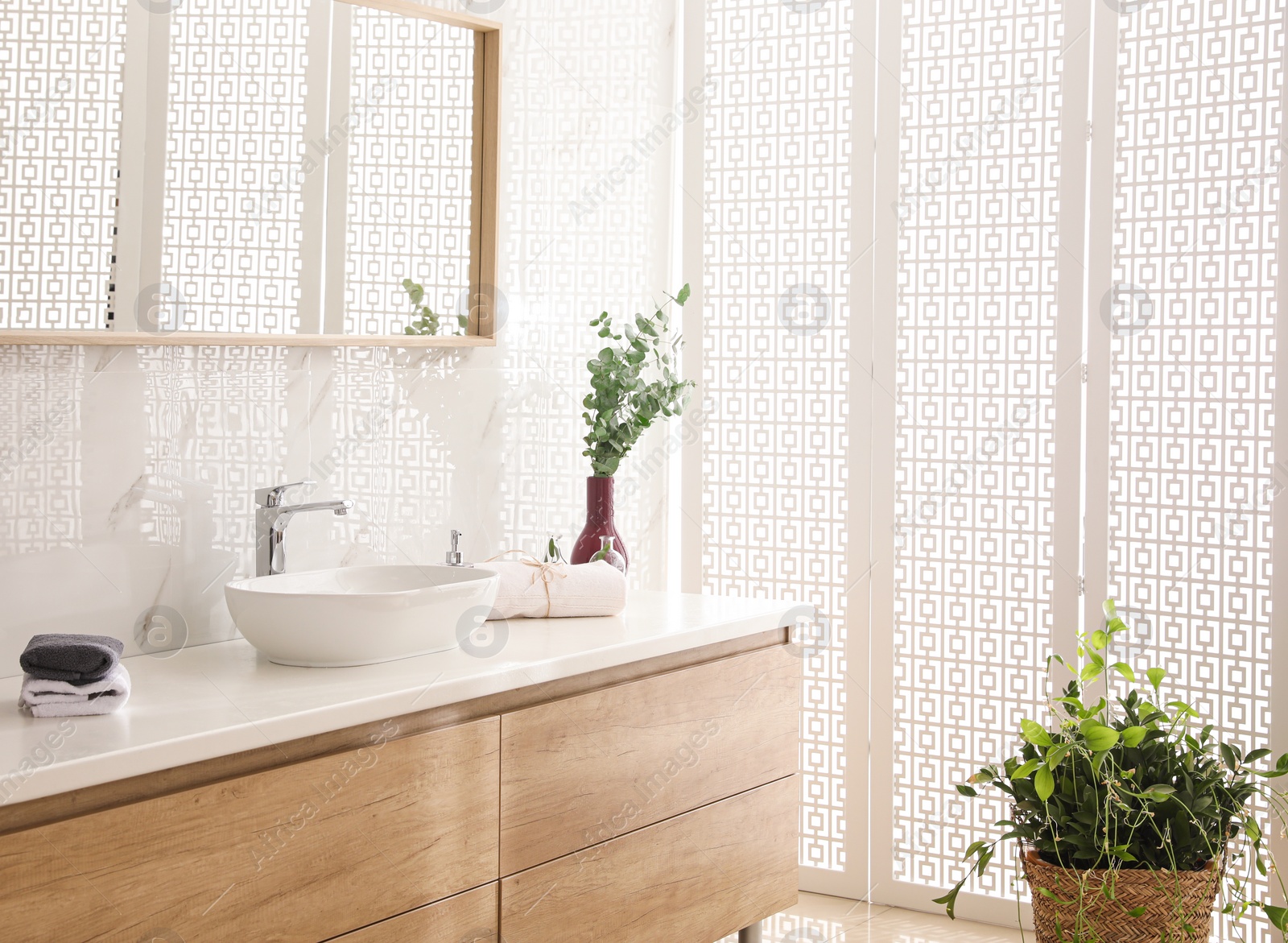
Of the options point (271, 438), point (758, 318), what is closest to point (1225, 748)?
point (758, 318)

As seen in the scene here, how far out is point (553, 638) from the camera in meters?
2.19

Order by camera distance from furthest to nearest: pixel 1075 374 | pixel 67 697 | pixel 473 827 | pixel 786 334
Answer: pixel 786 334
pixel 1075 374
pixel 473 827
pixel 67 697

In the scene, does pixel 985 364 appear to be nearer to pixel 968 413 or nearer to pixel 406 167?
pixel 968 413

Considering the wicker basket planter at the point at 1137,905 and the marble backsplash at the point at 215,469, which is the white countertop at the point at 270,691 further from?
the wicker basket planter at the point at 1137,905

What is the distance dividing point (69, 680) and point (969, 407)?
6.84 feet

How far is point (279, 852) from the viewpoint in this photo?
1648 mm

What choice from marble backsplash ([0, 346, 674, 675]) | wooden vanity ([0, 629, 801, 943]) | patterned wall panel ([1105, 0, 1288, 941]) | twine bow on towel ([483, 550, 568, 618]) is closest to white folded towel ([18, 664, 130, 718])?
wooden vanity ([0, 629, 801, 943])

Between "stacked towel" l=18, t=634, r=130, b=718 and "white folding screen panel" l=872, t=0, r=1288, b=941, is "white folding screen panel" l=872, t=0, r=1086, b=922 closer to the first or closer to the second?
"white folding screen panel" l=872, t=0, r=1288, b=941

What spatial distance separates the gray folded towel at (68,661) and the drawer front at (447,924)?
50 cm

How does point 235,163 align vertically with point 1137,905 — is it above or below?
above

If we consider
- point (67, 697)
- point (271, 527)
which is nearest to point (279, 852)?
point (67, 697)

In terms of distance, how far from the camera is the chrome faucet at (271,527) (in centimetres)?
216

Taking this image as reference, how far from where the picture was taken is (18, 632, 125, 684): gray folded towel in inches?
64.1

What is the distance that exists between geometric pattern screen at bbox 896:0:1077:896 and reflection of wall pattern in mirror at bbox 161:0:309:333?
150 centimetres
